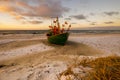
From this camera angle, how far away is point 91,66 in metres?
3.83

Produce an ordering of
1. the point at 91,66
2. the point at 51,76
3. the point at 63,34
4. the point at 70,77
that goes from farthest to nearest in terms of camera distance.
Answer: the point at 63,34 → the point at 51,76 → the point at 91,66 → the point at 70,77

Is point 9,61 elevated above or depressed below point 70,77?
below

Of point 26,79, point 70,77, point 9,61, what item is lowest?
point 9,61

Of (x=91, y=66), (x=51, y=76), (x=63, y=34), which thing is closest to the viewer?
(x=91, y=66)

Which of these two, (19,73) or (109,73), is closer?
(109,73)

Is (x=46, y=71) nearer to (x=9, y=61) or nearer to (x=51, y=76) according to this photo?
(x=51, y=76)

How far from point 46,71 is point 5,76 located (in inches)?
51.7

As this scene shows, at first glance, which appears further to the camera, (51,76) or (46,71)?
(46,71)

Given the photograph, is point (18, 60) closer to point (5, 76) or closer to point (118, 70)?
point (5, 76)

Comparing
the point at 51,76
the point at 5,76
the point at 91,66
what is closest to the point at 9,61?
the point at 5,76

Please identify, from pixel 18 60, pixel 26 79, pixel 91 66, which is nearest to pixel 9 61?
pixel 18 60

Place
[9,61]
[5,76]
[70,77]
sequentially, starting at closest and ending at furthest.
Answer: [70,77] < [5,76] < [9,61]

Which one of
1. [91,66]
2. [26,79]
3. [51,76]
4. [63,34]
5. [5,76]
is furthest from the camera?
[63,34]

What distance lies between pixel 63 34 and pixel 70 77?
921 cm
